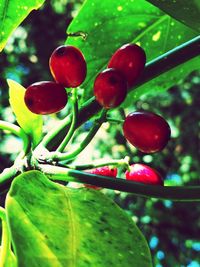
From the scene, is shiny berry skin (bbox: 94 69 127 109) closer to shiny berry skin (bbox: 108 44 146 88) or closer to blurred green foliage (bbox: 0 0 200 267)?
shiny berry skin (bbox: 108 44 146 88)

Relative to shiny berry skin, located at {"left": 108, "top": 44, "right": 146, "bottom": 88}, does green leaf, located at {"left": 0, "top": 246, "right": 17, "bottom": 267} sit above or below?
below

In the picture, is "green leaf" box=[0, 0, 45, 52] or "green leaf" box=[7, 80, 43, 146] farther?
"green leaf" box=[0, 0, 45, 52]

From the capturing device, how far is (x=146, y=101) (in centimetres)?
407

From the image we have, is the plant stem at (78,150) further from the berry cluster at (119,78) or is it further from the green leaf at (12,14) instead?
the green leaf at (12,14)

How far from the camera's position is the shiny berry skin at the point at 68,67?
0.82 m

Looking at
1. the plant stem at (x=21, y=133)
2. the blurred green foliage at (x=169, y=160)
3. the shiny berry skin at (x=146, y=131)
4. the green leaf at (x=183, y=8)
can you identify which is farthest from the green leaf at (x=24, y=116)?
the blurred green foliage at (x=169, y=160)

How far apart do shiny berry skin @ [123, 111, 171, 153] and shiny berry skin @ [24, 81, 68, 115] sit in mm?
114

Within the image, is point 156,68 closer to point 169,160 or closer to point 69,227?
point 69,227

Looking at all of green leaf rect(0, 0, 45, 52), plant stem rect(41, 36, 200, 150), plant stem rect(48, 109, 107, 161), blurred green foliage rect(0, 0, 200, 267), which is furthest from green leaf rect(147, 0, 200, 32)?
blurred green foliage rect(0, 0, 200, 267)

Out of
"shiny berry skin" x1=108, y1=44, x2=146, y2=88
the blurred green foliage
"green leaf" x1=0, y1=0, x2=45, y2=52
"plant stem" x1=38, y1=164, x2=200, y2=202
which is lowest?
the blurred green foliage

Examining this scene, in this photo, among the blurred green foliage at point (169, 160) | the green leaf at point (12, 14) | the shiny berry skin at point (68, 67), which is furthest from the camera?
the blurred green foliage at point (169, 160)

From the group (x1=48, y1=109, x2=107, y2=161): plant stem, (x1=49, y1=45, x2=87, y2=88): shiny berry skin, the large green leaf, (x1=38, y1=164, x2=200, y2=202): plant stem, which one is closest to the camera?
(x1=38, y1=164, x2=200, y2=202): plant stem

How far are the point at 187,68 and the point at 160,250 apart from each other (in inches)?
109

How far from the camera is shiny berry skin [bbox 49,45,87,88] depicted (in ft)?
2.68
